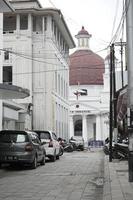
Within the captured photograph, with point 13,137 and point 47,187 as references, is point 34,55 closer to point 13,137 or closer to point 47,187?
point 13,137

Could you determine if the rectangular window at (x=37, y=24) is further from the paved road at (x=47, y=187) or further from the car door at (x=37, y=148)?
the paved road at (x=47, y=187)

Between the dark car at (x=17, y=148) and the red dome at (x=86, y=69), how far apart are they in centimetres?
6540

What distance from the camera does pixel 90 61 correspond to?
88.4 m

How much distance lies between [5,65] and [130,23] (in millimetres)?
37092

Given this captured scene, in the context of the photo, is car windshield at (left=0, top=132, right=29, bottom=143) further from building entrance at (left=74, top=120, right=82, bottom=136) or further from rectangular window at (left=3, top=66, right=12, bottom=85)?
building entrance at (left=74, top=120, right=82, bottom=136)

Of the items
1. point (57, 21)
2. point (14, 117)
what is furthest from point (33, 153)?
point (57, 21)

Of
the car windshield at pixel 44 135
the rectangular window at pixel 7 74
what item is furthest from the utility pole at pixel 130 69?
the rectangular window at pixel 7 74

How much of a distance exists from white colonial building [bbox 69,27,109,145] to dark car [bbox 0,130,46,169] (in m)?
63.3

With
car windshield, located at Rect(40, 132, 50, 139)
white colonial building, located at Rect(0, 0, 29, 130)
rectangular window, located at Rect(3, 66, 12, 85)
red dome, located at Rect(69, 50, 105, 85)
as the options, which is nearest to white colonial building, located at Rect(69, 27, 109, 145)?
red dome, located at Rect(69, 50, 105, 85)

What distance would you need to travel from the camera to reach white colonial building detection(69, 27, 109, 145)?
86500 mm

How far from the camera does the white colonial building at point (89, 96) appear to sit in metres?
86.5

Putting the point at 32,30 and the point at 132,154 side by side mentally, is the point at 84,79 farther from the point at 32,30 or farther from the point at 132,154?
the point at 132,154

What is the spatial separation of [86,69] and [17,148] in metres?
67.4

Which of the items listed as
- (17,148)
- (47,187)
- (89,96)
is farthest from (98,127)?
(47,187)
